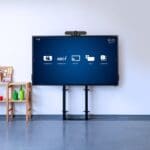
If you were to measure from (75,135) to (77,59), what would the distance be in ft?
6.10

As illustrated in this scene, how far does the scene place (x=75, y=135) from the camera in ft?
18.7

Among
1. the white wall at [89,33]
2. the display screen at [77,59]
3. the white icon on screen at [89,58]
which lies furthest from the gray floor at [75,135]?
the white icon on screen at [89,58]

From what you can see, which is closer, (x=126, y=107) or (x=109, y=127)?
(x=109, y=127)

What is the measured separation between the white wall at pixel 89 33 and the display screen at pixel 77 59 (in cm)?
24

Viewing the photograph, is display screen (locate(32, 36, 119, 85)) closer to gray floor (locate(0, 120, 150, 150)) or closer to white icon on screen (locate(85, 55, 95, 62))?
white icon on screen (locate(85, 55, 95, 62))

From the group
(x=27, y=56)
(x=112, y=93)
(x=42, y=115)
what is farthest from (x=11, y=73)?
(x=112, y=93)

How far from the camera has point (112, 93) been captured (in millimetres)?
7211

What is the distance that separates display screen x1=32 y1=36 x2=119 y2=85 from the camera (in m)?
7.00

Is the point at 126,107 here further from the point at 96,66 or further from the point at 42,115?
the point at 42,115

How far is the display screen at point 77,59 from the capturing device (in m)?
7.00

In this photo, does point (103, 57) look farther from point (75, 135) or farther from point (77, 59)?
point (75, 135)

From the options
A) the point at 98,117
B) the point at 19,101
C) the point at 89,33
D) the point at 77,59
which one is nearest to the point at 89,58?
the point at 77,59

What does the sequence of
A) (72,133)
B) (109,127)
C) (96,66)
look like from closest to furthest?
(72,133) < (109,127) < (96,66)

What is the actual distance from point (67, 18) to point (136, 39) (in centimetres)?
147
